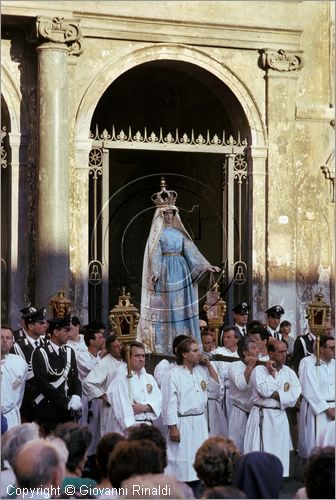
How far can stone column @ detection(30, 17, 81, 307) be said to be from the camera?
54.0 ft

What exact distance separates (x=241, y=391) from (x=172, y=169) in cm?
1025

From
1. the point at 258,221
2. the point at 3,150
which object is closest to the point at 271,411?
the point at 258,221

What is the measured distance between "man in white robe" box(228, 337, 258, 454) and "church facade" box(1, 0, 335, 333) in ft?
13.5

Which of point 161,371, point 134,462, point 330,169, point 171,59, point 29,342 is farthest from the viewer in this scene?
point 330,169

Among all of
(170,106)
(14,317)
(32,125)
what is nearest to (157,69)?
(170,106)

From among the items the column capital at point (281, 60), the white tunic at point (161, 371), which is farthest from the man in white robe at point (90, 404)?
the column capital at point (281, 60)

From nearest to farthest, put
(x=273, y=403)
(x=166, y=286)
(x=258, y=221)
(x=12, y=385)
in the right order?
(x=12, y=385), (x=273, y=403), (x=166, y=286), (x=258, y=221)

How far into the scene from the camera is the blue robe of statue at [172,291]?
16125mm

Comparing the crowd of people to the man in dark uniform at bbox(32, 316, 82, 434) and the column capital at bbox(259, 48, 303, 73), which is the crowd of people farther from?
the column capital at bbox(259, 48, 303, 73)

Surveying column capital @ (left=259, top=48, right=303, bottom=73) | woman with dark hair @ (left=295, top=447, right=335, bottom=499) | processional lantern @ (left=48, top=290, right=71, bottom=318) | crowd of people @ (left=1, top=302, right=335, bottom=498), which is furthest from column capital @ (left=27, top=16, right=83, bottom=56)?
woman with dark hair @ (left=295, top=447, right=335, bottom=499)

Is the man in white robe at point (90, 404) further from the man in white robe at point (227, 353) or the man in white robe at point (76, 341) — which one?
the man in white robe at point (227, 353)

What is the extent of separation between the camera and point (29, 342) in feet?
40.8

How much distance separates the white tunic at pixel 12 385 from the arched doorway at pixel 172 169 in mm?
4620

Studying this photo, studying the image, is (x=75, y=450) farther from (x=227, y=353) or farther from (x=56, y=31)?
(x=56, y=31)
